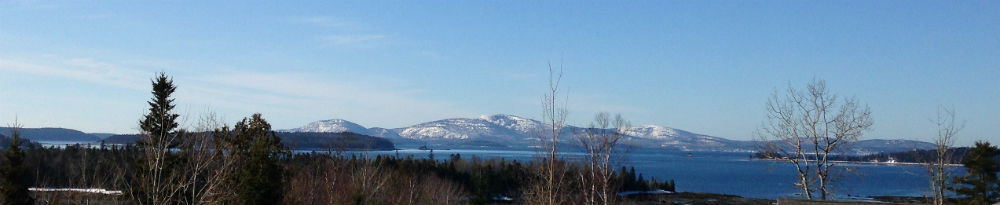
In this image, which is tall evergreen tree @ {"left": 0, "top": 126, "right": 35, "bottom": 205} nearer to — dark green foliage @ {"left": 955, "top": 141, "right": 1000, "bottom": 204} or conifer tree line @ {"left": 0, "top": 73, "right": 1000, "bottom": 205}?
conifer tree line @ {"left": 0, "top": 73, "right": 1000, "bottom": 205}

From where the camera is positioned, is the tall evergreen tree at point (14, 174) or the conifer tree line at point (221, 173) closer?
the conifer tree line at point (221, 173)

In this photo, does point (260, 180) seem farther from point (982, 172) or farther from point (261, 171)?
point (982, 172)

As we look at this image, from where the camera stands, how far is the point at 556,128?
12.9 metres

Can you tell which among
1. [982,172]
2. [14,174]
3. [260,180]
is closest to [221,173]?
[260,180]

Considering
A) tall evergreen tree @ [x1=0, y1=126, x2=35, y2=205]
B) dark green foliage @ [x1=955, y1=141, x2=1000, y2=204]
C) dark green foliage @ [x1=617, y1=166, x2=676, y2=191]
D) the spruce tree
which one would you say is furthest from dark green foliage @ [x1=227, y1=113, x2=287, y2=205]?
dark green foliage @ [x1=617, y1=166, x2=676, y2=191]

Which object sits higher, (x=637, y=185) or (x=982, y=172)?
(x=982, y=172)

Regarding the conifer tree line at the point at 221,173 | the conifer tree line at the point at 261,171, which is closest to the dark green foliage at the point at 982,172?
the conifer tree line at the point at 261,171

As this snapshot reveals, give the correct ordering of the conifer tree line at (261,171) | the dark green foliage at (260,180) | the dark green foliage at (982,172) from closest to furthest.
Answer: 1. the conifer tree line at (261,171)
2. the dark green foliage at (260,180)
3. the dark green foliage at (982,172)

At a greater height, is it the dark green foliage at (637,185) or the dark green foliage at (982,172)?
the dark green foliage at (982,172)

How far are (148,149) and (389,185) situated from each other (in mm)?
31510

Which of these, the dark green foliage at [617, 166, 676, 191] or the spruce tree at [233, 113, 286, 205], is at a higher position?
the spruce tree at [233, 113, 286, 205]

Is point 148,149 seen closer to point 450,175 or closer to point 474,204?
point 474,204

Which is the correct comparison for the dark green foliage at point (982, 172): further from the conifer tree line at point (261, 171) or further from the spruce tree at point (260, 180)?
the spruce tree at point (260, 180)

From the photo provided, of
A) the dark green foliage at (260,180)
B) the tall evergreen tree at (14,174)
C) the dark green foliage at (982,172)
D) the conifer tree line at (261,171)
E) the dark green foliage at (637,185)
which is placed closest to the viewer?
the conifer tree line at (261,171)
